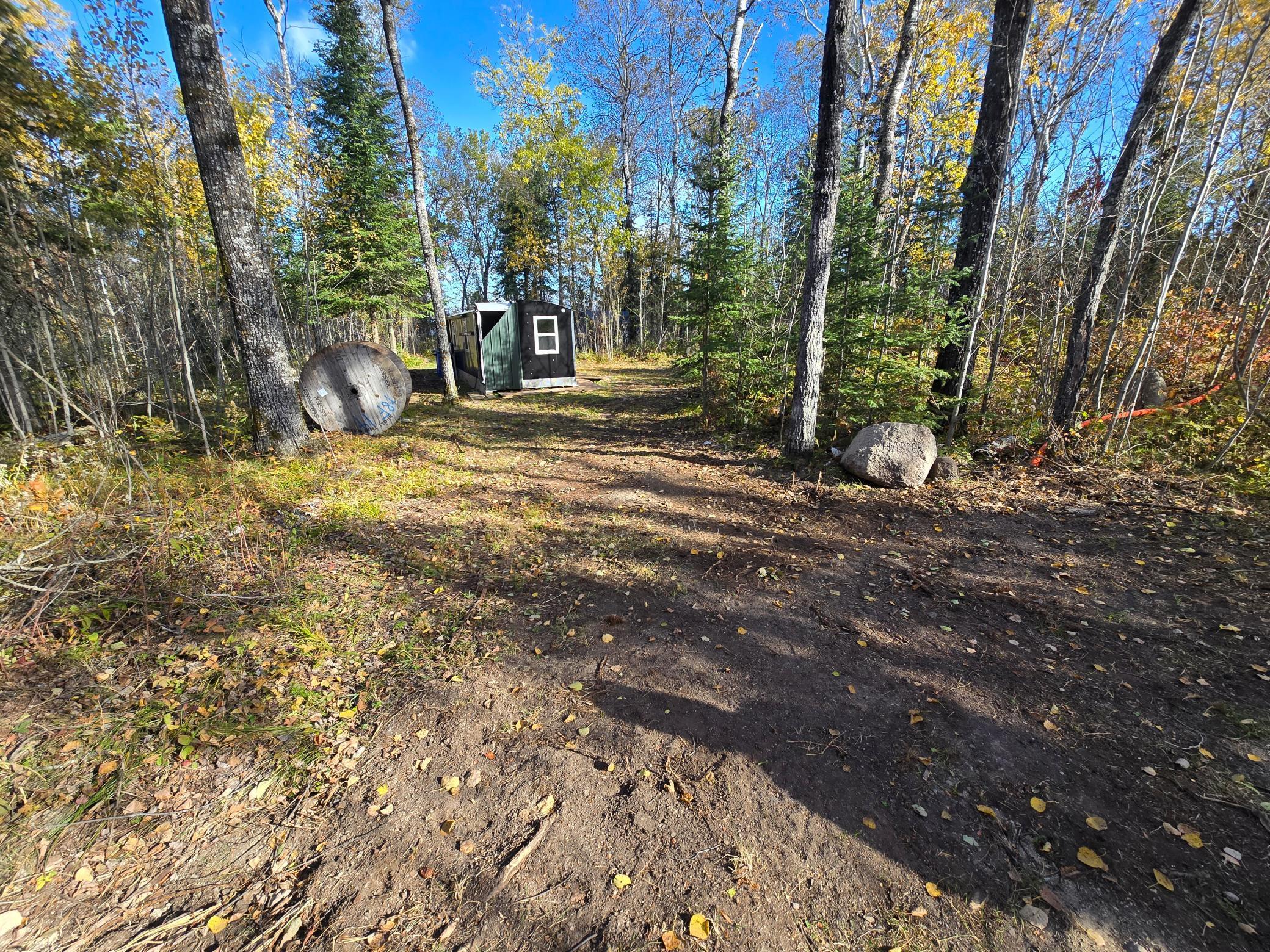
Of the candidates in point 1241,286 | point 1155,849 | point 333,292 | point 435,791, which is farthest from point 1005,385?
point 333,292

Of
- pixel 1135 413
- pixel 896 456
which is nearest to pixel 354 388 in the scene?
pixel 896 456

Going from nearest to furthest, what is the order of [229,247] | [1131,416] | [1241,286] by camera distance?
[229,247] → [1131,416] → [1241,286]

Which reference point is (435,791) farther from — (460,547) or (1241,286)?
(1241,286)

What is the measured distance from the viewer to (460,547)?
187 inches

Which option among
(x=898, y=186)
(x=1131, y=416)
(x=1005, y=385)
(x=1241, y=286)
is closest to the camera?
(x=1131, y=416)

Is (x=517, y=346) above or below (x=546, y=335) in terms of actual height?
below

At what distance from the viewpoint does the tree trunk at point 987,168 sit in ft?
21.7

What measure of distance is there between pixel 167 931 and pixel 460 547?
10.3ft

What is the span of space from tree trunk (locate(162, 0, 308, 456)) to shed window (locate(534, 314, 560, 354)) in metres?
8.73

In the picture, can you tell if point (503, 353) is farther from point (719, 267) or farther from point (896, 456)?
point (896, 456)

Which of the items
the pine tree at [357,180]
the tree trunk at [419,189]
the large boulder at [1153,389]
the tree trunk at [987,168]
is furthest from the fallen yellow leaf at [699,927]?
the pine tree at [357,180]

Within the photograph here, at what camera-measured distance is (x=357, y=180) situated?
48.2 feet

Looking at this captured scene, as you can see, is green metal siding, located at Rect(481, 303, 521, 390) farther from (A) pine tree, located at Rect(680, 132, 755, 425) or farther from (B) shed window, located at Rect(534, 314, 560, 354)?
(A) pine tree, located at Rect(680, 132, 755, 425)

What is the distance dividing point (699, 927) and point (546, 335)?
14696mm
